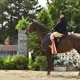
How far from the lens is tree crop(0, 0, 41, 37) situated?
118ft

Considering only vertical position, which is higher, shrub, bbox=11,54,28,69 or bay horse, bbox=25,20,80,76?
bay horse, bbox=25,20,80,76

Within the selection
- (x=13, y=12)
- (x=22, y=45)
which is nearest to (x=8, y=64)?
(x=22, y=45)

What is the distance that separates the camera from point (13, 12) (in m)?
37.1

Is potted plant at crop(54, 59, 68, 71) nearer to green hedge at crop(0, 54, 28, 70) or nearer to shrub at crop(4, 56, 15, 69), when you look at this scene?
green hedge at crop(0, 54, 28, 70)

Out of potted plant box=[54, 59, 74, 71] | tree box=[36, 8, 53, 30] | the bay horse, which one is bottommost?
potted plant box=[54, 59, 74, 71]

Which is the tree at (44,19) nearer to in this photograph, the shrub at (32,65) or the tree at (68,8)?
the shrub at (32,65)

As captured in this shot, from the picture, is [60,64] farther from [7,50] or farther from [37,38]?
[7,50]

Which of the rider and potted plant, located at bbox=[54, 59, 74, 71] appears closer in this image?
the rider

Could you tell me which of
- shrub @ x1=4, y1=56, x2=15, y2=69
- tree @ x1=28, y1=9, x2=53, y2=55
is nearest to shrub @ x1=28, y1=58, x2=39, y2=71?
tree @ x1=28, y1=9, x2=53, y2=55

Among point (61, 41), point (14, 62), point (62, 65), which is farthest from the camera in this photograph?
point (14, 62)

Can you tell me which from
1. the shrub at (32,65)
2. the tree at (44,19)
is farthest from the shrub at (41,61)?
the tree at (44,19)

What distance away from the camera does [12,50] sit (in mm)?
15789

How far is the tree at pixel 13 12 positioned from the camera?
3584 cm

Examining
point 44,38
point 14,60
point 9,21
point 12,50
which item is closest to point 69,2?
point 9,21
